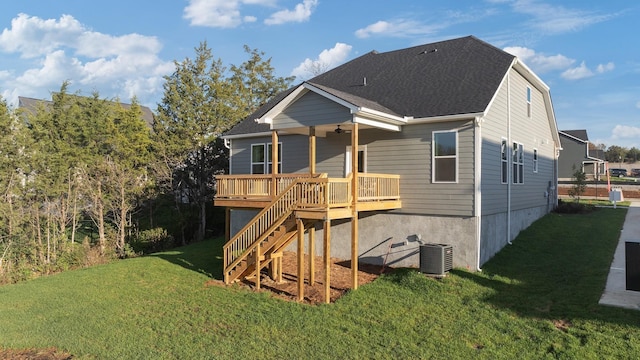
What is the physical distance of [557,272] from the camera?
1005cm

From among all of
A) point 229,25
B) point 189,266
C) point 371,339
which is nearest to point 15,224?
point 189,266

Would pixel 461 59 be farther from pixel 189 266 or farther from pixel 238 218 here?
pixel 189 266

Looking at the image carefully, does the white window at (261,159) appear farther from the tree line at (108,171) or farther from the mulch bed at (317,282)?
the tree line at (108,171)

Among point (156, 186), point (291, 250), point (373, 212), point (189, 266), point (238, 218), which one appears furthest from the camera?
point (156, 186)

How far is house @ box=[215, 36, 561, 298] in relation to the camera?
1078 centimetres

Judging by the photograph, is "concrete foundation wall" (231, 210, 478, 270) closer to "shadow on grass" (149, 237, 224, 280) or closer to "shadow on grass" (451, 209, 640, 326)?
"shadow on grass" (451, 209, 640, 326)

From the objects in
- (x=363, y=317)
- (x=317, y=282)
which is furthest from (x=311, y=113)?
(x=363, y=317)

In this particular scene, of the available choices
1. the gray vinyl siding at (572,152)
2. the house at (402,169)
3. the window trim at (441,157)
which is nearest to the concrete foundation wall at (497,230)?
the house at (402,169)

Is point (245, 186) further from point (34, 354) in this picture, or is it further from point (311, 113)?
point (34, 354)

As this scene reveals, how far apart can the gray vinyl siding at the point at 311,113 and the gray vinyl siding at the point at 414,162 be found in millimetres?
2214

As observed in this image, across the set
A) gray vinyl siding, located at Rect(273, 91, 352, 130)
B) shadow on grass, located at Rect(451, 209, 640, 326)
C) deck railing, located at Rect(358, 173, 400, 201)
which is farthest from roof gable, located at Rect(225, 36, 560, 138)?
shadow on grass, located at Rect(451, 209, 640, 326)

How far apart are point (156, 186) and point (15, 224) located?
6110 millimetres

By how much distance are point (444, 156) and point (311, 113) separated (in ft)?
12.4

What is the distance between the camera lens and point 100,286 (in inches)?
464
